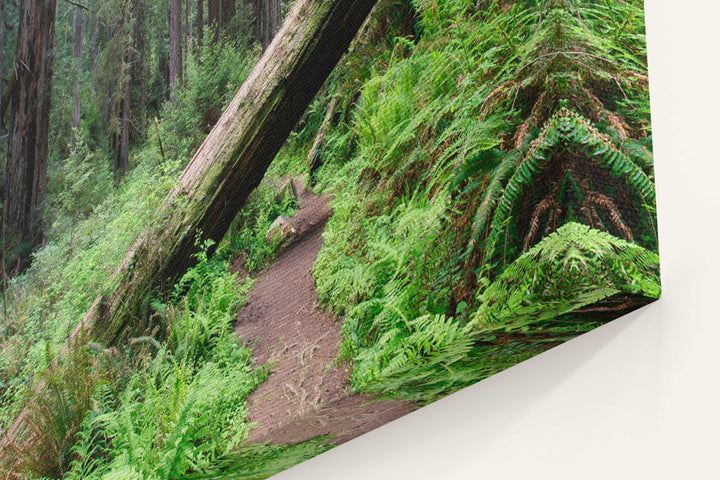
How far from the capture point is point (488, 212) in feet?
7.61

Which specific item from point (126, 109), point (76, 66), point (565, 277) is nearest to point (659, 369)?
point (565, 277)

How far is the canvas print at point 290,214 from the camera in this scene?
2242mm

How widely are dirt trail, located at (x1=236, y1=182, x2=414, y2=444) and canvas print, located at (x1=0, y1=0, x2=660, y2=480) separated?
12mm

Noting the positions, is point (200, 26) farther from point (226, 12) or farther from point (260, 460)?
point (260, 460)

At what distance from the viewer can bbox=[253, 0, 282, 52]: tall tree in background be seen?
124 inches

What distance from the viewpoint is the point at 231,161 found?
3.28 metres

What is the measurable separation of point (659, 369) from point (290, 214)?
1.71 meters

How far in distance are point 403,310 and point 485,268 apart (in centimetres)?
39

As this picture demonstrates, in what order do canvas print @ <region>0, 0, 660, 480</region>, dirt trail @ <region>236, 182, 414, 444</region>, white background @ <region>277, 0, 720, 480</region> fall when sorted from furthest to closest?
1. dirt trail @ <region>236, 182, 414, 444</region>
2. white background @ <region>277, 0, 720, 480</region>
3. canvas print @ <region>0, 0, 660, 480</region>

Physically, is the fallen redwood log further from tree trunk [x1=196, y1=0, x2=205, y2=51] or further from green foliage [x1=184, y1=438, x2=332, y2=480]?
green foliage [x1=184, y1=438, x2=332, y2=480]

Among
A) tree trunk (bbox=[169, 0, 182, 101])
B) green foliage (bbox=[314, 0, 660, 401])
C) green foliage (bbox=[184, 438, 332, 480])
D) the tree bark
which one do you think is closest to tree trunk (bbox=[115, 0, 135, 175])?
tree trunk (bbox=[169, 0, 182, 101])

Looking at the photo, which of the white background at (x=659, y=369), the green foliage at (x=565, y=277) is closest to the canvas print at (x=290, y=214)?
the green foliage at (x=565, y=277)

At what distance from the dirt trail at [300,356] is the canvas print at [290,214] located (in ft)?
0.04

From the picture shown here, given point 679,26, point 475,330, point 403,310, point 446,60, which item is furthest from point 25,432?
point 679,26
